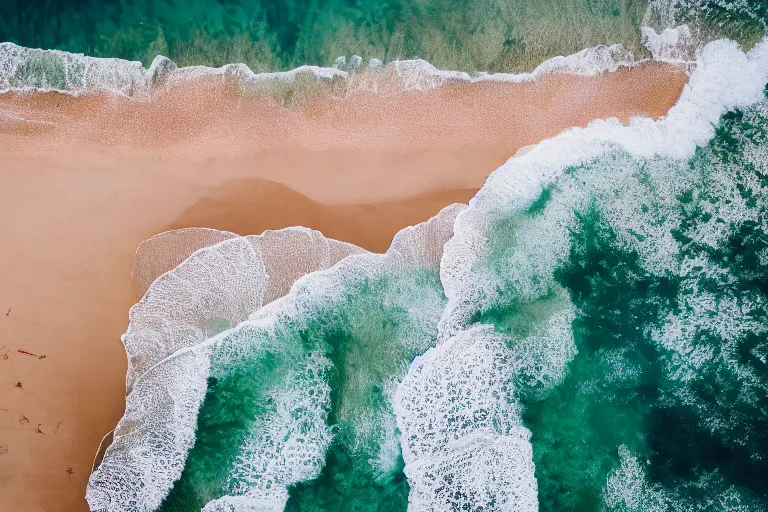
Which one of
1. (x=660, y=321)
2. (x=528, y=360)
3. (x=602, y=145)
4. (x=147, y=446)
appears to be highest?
(x=602, y=145)

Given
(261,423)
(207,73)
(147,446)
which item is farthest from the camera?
(207,73)

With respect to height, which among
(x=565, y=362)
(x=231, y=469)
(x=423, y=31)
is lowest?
(x=231, y=469)

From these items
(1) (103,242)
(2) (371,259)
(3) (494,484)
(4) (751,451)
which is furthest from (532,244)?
(1) (103,242)

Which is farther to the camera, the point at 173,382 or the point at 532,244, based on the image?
the point at 532,244

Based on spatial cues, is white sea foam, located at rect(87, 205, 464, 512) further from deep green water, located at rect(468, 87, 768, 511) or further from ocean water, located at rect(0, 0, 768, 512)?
deep green water, located at rect(468, 87, 768, 511)

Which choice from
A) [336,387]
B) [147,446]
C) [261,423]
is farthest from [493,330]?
[147,446]

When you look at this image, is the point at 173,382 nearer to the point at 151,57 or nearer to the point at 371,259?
the point at 371,259

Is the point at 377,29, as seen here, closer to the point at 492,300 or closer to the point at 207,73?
the point at 207,73
